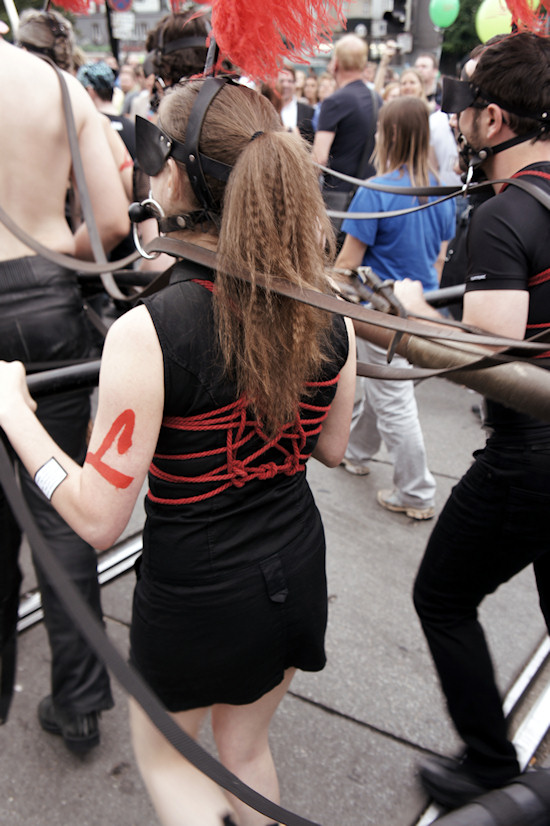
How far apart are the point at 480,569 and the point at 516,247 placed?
0.84 meters

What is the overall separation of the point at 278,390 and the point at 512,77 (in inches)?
42.1

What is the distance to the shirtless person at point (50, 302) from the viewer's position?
86.6 inches

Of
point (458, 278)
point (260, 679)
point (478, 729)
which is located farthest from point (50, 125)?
point (458, 278)

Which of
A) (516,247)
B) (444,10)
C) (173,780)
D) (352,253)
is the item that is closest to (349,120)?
(352,253)

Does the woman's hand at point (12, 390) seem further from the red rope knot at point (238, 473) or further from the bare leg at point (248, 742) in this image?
the bare leg at point (248, 742)

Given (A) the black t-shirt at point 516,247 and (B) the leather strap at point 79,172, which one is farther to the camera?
(B) the leather strap at point 79,172

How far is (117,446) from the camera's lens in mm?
1317

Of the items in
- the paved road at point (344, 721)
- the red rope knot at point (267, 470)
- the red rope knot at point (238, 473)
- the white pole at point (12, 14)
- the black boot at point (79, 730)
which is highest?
the white pole at point (12, 14)

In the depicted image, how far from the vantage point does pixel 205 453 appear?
1386mm

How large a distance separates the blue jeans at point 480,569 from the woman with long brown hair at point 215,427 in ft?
1.66

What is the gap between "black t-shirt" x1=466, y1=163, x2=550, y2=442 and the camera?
1.71 m

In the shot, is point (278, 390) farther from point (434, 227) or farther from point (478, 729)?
point (434, 227)

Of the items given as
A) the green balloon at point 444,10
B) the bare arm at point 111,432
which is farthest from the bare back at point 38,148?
the green balloon at point 444,10

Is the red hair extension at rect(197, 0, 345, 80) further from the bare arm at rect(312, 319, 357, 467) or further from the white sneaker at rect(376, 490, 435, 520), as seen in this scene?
the white sneaker at rect(376, 490, 435, 520)
